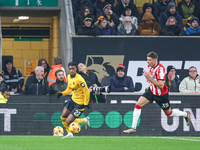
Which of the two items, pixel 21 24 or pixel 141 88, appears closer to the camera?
pixel 141 88

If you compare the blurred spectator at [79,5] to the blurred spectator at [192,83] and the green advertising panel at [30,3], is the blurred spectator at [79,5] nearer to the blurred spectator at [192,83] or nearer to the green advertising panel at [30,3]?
the green advertising panel at [30,3]

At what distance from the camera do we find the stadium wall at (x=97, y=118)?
11.9 meters

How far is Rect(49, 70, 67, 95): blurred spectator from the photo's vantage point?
12.2 meters

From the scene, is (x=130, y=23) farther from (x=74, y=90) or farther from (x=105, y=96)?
(x=74, y=90)

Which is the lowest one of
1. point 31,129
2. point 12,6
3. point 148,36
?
point 31,129

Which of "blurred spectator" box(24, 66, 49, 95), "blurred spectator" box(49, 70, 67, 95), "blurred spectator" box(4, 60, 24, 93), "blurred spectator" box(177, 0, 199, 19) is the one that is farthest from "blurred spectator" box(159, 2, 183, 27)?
"blurred spectator" box(4, 60, 24, 93)

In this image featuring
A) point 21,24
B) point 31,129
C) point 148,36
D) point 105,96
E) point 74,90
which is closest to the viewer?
point 74,90

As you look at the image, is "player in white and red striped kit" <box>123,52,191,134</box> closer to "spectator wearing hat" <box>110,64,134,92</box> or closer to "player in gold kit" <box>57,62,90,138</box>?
"player in gold kit" <box>57,62,90,138</box>

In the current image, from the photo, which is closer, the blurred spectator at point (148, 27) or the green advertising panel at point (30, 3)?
the blurred spectator at point (148, 27)

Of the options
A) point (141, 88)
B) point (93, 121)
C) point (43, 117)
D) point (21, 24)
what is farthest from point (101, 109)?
point (21, 24)

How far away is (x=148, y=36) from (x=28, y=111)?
5.22 metres

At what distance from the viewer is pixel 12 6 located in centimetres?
1667

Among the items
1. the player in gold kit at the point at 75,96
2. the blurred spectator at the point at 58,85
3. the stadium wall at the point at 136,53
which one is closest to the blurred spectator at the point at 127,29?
the stadium wall at the point at 136,53

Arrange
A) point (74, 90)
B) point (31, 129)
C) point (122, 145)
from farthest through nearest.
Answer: point (31, 129) → point (74, 90) → point (122, 145)
